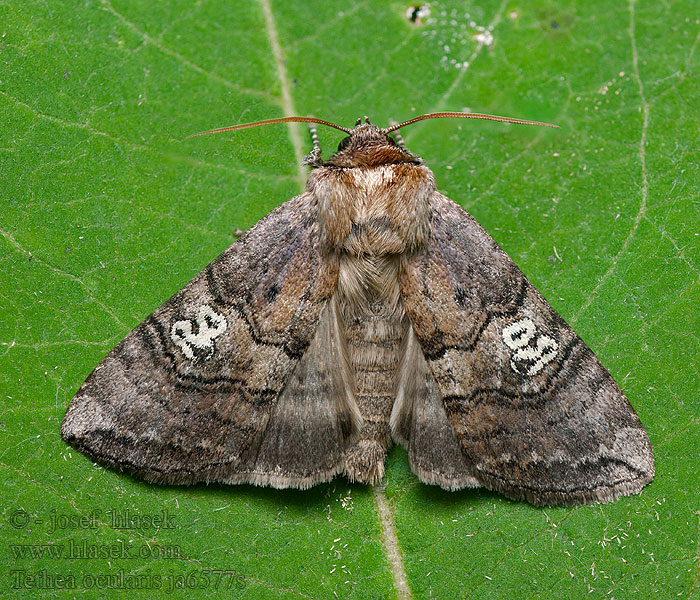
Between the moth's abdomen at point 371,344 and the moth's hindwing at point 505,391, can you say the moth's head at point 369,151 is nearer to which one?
the moth's hindwing at point 505,391

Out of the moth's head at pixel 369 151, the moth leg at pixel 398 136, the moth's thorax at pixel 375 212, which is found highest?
the moth leg at pixel 398 136

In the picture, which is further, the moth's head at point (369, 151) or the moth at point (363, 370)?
the moth's head at point (369, 151)

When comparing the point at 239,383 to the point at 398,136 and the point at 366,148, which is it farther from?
the point at 398,136

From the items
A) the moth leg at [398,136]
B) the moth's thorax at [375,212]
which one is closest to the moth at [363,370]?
the moth's thorax at [375,212]

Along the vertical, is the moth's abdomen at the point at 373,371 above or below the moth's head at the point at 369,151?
below

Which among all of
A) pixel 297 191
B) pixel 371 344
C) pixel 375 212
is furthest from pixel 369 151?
pixel 371 344

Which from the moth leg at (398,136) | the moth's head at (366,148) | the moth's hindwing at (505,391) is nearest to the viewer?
the moth's hindwing at (505,391)

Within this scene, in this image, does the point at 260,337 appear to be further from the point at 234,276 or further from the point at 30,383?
the point at 30,383

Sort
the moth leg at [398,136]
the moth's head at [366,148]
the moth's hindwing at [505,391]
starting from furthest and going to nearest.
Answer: the moth leg at [398,136] < the moth's head at [366,148] < the moth's hindwing at [505,391]

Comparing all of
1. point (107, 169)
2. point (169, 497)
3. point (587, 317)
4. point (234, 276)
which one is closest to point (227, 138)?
point (107, 169)

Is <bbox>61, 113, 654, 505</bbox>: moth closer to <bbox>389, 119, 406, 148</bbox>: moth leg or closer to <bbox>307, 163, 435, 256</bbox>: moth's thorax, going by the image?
<bbox>307, 163, 435, 256</bbox>: moth's thorax
